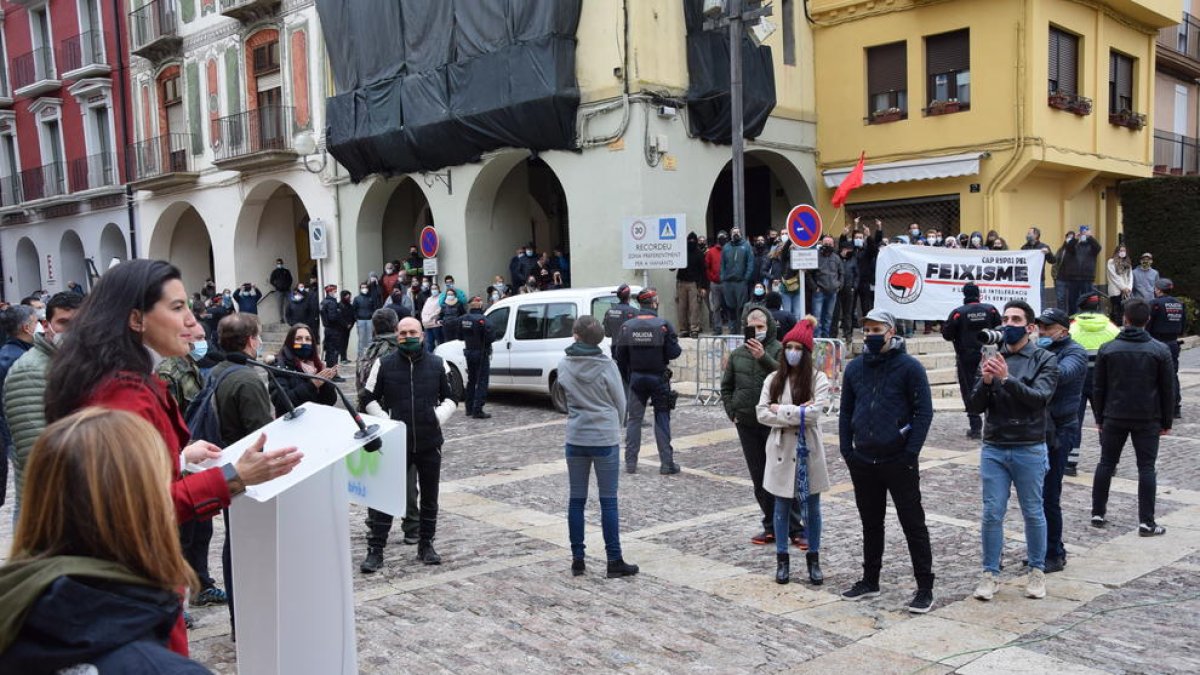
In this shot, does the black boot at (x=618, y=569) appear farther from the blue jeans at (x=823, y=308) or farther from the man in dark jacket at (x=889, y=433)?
the blue jeans at (x=823, y=308)

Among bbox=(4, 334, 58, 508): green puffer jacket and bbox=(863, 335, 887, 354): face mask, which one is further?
bbox=(863, 335, 887, 354): face mask

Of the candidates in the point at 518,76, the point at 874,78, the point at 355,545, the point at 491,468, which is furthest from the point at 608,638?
the point at 874,78

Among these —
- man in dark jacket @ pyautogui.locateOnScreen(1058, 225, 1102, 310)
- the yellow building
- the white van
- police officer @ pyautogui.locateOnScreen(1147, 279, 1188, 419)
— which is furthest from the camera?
the yellow building

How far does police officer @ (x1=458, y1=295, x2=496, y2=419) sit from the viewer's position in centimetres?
1434

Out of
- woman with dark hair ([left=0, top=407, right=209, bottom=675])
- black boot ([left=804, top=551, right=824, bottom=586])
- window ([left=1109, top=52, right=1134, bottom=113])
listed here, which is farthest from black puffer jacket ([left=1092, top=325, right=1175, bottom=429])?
window ([left=1109, top=52, right=1134, bottom=113])

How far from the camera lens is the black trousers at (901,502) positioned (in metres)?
5.84

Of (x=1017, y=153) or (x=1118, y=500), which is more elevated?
(x=1017, y=153)

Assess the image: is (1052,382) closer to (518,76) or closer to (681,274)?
(681,274)

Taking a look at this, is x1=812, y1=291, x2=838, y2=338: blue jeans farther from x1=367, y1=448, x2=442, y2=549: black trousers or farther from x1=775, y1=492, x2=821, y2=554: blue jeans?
x1=367, y1=448, x2=442, y2=549: black trousers

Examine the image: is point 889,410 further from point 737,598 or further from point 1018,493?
point 737,598

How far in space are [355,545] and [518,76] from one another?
42.6ft

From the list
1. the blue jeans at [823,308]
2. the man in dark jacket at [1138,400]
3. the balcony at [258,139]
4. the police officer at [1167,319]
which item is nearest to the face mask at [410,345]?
the man in dark jacket at [1138,400]

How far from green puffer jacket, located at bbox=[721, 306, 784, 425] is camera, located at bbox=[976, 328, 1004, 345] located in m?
1.79

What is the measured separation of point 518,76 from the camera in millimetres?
18781
